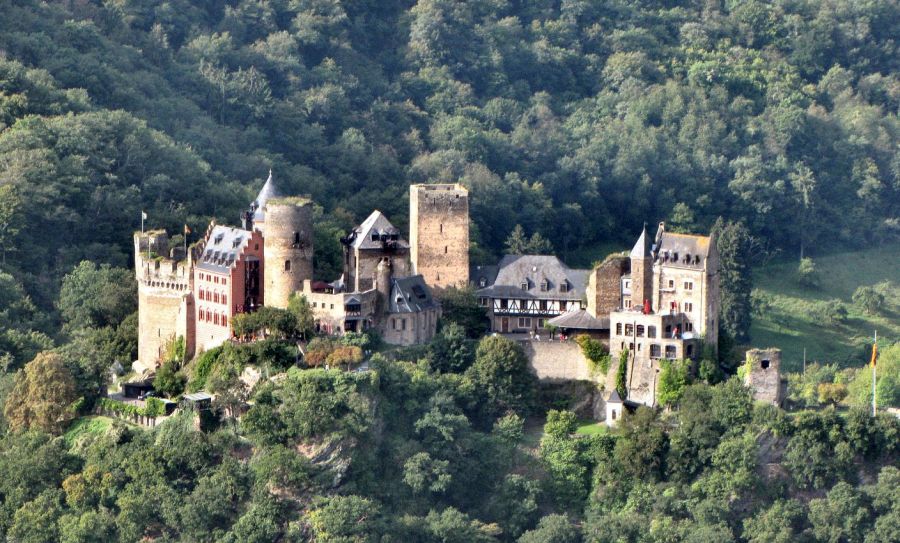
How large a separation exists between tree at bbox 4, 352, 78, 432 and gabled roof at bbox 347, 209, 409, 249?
11282 millimetres

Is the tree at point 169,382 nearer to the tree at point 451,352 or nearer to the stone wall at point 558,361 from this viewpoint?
the tree at point 451,352

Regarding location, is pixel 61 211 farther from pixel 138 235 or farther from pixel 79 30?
pixel 79 30

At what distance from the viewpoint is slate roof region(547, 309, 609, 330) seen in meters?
96.4

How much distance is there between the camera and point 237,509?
89.1 metres

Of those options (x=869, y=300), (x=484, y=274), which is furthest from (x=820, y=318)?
(x=484, y=274)

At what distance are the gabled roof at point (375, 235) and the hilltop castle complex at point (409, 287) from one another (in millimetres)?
51

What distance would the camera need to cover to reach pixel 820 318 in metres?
119

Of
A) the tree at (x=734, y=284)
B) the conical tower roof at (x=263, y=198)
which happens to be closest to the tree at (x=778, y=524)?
the tree at (x=734, y=284)

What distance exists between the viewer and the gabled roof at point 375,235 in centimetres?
9675

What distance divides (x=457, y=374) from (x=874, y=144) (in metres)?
51.2

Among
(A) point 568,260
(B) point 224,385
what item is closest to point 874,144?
(A) point 568,260

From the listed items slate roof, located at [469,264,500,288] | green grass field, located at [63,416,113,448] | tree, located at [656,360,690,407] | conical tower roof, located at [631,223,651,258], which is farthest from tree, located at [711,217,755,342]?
green grass field, located at [63,416,113,448]

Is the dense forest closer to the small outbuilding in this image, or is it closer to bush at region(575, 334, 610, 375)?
the small outbuilding

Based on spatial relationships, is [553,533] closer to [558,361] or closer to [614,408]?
[614,408]
